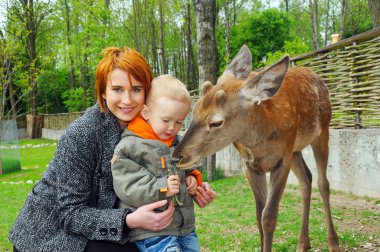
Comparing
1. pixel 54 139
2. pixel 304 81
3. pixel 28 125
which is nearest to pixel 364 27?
pixel 54 139

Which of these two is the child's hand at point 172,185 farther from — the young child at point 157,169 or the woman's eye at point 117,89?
the woman's eye at point 117,89

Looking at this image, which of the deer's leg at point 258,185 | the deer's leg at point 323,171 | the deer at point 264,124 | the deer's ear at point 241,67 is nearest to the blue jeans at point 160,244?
the deer at point 264,124

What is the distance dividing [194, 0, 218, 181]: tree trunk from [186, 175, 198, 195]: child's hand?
6.19 m

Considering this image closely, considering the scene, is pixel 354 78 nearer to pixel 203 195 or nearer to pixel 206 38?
pixel 206 38

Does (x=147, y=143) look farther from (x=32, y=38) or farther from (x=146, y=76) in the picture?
(x=32, y=38)

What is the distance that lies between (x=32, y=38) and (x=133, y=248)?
102 feet

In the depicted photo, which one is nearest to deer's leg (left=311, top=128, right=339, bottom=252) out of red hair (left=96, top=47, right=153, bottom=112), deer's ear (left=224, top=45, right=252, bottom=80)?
deer's ear (left=224, top=45, right=252, bottom=80)

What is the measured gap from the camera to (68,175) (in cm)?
251

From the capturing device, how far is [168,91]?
8.61 ft

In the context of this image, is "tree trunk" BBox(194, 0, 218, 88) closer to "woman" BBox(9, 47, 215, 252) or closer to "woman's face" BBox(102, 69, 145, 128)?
"woman" BBox(9, 47, 215, 252)

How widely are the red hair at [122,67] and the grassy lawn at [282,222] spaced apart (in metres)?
2.97

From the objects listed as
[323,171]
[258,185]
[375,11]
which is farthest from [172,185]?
[375,11]

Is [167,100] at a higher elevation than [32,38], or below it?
below

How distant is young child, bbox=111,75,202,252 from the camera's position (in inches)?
95.5
